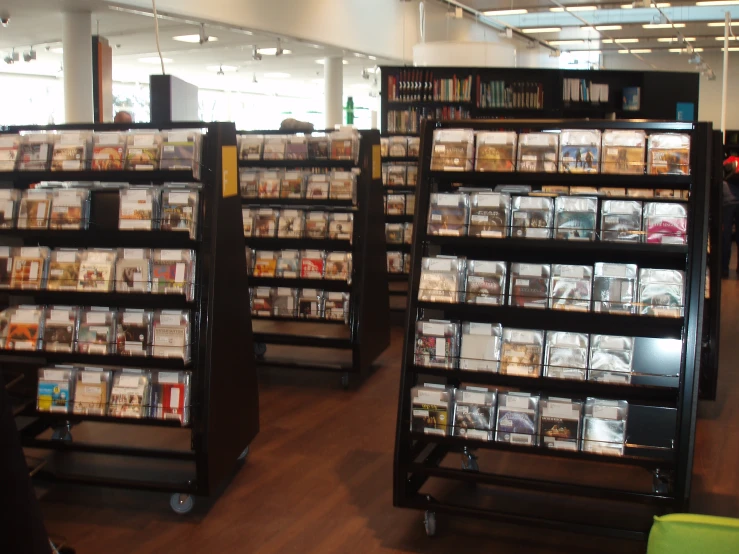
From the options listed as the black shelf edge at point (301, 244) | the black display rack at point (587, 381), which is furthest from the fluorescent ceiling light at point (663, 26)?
the black display rack at point (587, 381)

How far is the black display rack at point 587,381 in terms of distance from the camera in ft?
9.68

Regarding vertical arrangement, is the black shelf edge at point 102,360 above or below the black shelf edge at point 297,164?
below

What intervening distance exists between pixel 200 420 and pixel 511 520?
1439 mm

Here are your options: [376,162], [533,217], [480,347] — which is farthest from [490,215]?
[376,162]

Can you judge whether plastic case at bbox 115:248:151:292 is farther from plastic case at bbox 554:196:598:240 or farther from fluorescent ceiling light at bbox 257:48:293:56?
fluorescent ceiling light at bbox 257:48:293:56

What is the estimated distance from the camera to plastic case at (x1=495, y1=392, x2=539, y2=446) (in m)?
3.15

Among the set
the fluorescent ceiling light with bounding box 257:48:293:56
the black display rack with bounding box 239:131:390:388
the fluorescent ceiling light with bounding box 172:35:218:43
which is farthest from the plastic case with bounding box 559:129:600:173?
the fluorescent ceiling light with bounding box 257:48:293:56

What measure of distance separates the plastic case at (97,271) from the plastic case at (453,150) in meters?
1.57

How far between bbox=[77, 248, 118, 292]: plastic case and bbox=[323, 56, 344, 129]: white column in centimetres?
1066

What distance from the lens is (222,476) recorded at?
3609 millimetres

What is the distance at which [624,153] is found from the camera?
10.1 feet

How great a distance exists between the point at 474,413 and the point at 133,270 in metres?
1.69

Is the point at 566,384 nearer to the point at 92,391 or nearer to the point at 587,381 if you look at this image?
the point at 587,381

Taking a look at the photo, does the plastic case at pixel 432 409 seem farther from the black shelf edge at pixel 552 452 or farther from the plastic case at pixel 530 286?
the plastic case at pixel 530 286
